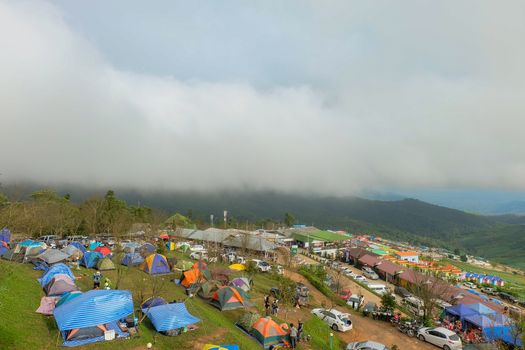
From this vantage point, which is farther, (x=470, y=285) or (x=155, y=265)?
(x=470, y=285)

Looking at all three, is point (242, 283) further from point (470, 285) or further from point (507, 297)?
point (470, 285)

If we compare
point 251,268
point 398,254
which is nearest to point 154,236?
point 251,268

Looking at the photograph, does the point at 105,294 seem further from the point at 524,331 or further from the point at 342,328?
the point at 524,331

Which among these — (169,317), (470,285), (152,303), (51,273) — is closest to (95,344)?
(169,317)

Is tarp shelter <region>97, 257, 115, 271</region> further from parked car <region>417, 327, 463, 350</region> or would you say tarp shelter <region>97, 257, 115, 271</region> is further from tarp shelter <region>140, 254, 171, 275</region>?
parked car <region>417, 327, 463, 350</region>

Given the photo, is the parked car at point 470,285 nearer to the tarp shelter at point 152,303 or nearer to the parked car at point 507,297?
the parked car at point 507,297

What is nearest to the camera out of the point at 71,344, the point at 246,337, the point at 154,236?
the point at 71,344
